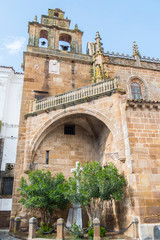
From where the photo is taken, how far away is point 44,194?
10.3 metres

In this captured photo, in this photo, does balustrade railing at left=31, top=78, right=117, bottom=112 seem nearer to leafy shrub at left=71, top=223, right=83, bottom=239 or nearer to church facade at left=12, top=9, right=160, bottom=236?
church facade at left=12, top=9, right=160, bottom=236

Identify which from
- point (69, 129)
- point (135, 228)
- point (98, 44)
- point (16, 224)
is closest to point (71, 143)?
point (69, 129)

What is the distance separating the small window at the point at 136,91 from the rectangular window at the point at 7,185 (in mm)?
11755

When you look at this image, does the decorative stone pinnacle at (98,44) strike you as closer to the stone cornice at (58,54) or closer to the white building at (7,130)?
the stone cornice at (58,54)

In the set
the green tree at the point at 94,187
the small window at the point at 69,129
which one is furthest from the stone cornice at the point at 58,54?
→ the green tree at the point at 94,187

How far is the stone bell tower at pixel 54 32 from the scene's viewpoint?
18.6 metres

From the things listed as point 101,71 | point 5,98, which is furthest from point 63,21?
point 5,98

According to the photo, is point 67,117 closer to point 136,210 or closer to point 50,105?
point 50,105

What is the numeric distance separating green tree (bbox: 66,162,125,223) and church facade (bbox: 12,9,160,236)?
0.69 m

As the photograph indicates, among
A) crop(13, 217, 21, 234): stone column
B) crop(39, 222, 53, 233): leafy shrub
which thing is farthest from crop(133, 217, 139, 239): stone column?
crop(13, 217, 21, 234): stone column

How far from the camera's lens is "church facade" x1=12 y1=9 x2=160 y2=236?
979 cm

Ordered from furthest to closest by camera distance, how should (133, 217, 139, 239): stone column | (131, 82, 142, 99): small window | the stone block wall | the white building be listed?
1. (131, 82, 142, 99): small window
2. the white building
3. the stone block wall
4. (133, 217, 139, 239): stone column

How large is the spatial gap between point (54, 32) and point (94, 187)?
1538 cm

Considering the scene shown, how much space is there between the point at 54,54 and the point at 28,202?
12156 millimetres
